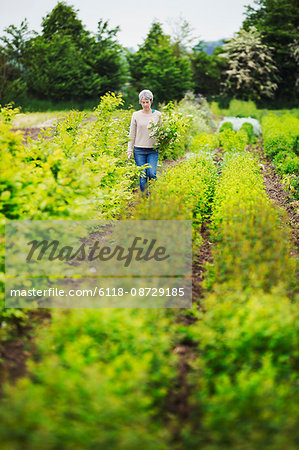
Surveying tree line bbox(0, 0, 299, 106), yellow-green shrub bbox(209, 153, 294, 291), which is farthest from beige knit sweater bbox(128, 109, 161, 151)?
tree line bbox(0, 0, 299, 106)

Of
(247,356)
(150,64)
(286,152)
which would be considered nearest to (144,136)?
(247,356)

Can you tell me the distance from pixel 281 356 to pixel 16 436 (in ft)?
5.05

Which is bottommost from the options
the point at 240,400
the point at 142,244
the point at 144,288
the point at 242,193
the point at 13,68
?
the point at 240,400

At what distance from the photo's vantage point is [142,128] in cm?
612

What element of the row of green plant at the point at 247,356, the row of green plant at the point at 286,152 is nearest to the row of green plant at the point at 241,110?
the row of green plant at the point at 286,152

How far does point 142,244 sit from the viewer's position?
12.1 feet

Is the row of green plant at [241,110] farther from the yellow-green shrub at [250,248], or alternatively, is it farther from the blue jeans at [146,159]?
the yellow-green shrub at [250,248]

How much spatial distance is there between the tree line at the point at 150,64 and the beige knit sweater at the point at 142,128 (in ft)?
60.3

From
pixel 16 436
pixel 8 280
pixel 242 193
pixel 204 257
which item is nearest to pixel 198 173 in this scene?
pixel 242 193

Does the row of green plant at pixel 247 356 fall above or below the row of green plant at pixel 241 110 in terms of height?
below

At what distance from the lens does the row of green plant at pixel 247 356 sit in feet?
6.10

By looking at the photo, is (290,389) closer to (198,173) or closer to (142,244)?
(142,244)

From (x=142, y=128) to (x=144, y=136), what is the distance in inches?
5.1

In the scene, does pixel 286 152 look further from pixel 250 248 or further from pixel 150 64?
pixel 150 64
